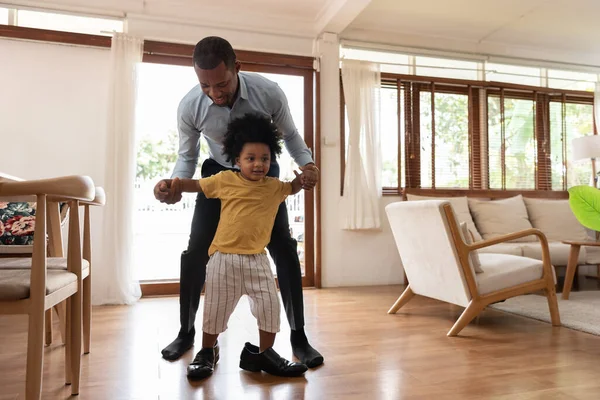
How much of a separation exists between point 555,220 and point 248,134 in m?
3.97

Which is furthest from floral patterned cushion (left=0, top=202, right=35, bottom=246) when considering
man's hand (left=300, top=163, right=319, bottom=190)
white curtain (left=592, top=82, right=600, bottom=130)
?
white curtain (left=592, top=82, right=600, bottom=130)

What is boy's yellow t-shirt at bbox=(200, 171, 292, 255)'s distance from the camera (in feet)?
5.72

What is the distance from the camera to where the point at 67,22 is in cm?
381

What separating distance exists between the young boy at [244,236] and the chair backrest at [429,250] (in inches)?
40.6

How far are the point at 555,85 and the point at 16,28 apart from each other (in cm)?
546

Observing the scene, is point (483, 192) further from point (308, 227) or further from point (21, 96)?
point (21, 96)

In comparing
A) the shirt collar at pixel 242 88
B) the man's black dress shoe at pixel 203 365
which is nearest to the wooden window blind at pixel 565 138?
the shirt collar at pixel 242 88

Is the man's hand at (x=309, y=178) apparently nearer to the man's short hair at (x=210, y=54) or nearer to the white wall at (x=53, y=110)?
the man's short hair at (x=210, y=54)

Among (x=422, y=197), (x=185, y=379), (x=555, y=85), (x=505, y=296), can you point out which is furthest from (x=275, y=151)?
(x=555, y=85)

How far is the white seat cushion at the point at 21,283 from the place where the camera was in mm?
1139

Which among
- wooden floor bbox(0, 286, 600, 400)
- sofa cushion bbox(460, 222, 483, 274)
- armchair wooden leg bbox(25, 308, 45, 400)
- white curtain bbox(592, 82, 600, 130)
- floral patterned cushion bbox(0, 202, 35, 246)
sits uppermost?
white curtain bbox(592, 82, 600, 130)

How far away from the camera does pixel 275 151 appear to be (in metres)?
1.85

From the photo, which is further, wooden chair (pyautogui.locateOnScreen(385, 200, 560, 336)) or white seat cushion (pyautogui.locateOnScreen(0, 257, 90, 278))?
wooden chair (pyautogui.locateOnScreen(385, 200, 560, 336))

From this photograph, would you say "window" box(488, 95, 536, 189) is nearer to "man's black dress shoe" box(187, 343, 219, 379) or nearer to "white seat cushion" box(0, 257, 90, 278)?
"man's black dress shoe" box(187, 343, 219, 379)
